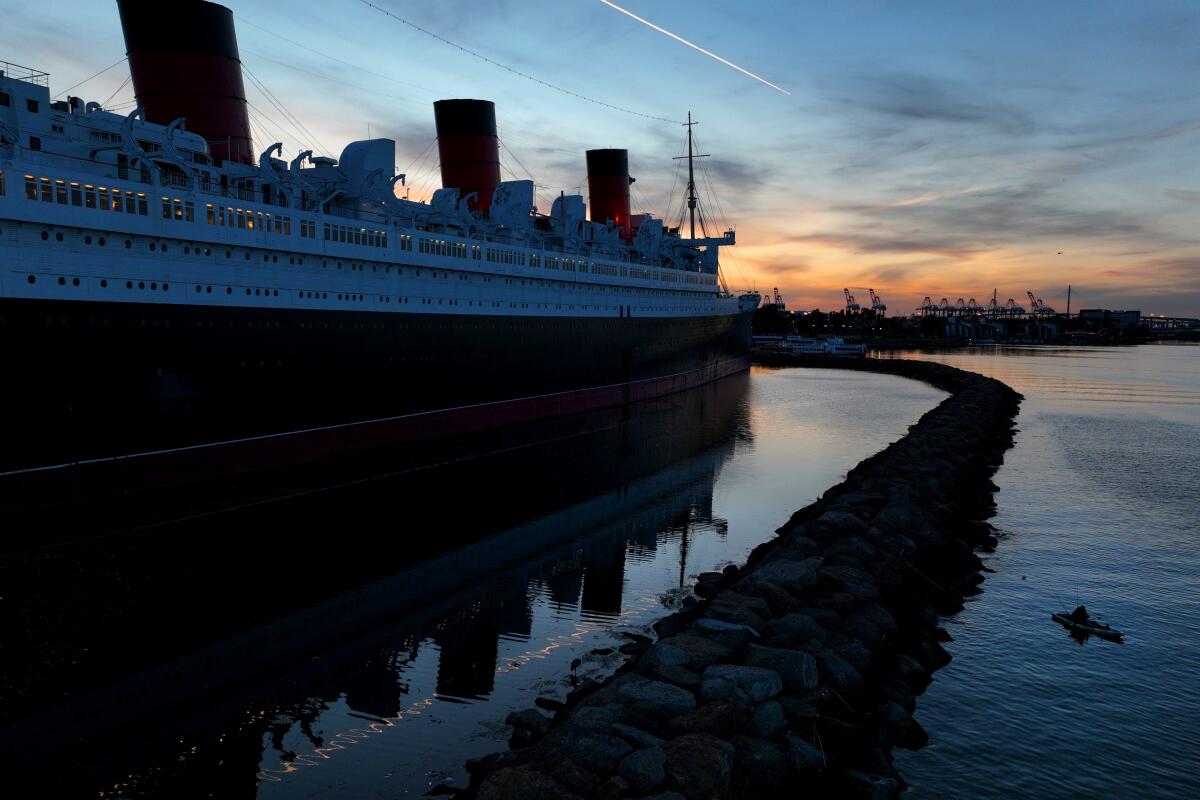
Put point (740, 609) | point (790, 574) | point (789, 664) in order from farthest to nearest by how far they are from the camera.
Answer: point (790, 574)
point (740, 609)
point (789, 664)

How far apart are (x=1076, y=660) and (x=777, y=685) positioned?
20.0 ft

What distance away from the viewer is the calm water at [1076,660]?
27.3 feet

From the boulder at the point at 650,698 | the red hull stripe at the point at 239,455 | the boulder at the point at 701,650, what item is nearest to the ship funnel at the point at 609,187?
the red hull stripe at the point at 239,455

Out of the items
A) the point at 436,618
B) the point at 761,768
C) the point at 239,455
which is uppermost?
the point at 239,455

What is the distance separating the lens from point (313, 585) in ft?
46.9

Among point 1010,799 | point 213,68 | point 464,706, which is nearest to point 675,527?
point 464,706

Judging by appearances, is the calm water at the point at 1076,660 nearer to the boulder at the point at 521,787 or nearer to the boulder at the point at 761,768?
the boulder at the point at 761,768

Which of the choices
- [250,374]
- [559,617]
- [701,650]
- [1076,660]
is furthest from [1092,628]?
[250,374]

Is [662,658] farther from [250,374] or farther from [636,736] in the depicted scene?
[250,374]

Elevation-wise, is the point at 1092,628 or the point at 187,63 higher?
the point at 187,63

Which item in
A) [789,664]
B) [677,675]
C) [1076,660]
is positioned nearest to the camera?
[677,675]

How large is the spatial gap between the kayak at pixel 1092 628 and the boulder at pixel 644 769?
948 cm

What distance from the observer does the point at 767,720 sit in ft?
26.4

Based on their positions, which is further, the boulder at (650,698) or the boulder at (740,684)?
the boulder at (740,684)
